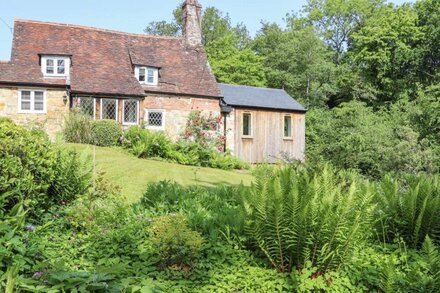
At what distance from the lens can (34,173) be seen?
5621mm

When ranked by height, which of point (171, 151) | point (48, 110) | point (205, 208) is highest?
point (48, 110)

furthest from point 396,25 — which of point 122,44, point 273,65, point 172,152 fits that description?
point 172,152

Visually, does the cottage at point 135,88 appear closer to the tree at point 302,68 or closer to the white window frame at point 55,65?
the white window frame at point 55,65

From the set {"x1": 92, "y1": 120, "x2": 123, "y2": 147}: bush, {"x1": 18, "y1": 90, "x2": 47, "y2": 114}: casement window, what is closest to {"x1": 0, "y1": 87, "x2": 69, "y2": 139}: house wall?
{"x1": 18, "y1": 90, "x2": 47, "y2": 114}: casement window

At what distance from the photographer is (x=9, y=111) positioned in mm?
19969

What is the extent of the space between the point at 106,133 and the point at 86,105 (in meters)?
3.12

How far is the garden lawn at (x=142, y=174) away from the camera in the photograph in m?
9.85

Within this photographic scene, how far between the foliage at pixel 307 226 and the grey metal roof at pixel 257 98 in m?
18.7

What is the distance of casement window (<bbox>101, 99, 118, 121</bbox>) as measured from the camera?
2102cm

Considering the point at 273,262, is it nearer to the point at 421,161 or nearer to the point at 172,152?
the point at 172,152

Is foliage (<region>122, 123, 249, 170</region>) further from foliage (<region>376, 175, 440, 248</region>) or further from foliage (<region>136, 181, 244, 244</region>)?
foliage (<region>376, 175, 440, 248</region>)

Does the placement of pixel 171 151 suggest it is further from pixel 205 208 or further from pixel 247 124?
pixel 205 208

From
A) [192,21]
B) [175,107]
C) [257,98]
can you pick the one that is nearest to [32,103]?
[175,107]

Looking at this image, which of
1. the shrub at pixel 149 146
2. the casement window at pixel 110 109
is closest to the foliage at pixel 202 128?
the casement window at pixel 110 109
